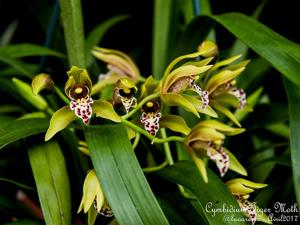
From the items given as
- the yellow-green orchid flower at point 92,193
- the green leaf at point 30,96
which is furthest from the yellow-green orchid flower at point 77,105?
the green leaf at point 30,96

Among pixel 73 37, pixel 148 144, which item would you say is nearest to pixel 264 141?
pixel 148 144

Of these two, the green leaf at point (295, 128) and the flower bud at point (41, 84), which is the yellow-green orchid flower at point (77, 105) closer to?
the flower bud at point (41, 84)

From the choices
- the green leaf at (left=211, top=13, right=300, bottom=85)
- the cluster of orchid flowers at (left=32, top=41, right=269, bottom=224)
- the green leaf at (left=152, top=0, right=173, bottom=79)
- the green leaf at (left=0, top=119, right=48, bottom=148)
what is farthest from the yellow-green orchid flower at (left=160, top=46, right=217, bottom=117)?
the green leaf at (left=152, top=0, right=173, bottom=79)

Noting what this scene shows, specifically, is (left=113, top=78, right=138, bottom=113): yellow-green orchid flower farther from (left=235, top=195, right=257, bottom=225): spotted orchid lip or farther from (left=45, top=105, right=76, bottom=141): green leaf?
(left=235, top=195, right=257, bottom=225): spotted orchid lip

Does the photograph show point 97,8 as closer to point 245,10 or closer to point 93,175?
point 245,10

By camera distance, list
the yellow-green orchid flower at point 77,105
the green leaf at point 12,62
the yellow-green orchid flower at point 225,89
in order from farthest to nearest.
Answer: the green leaf at point 12,62 → the yellow-green orchid flower at point 225,89 → the yellow-green orchid flower at point 77,105

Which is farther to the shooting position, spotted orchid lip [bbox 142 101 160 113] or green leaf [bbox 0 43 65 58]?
green leaf [bbox 0 43 65 58]
